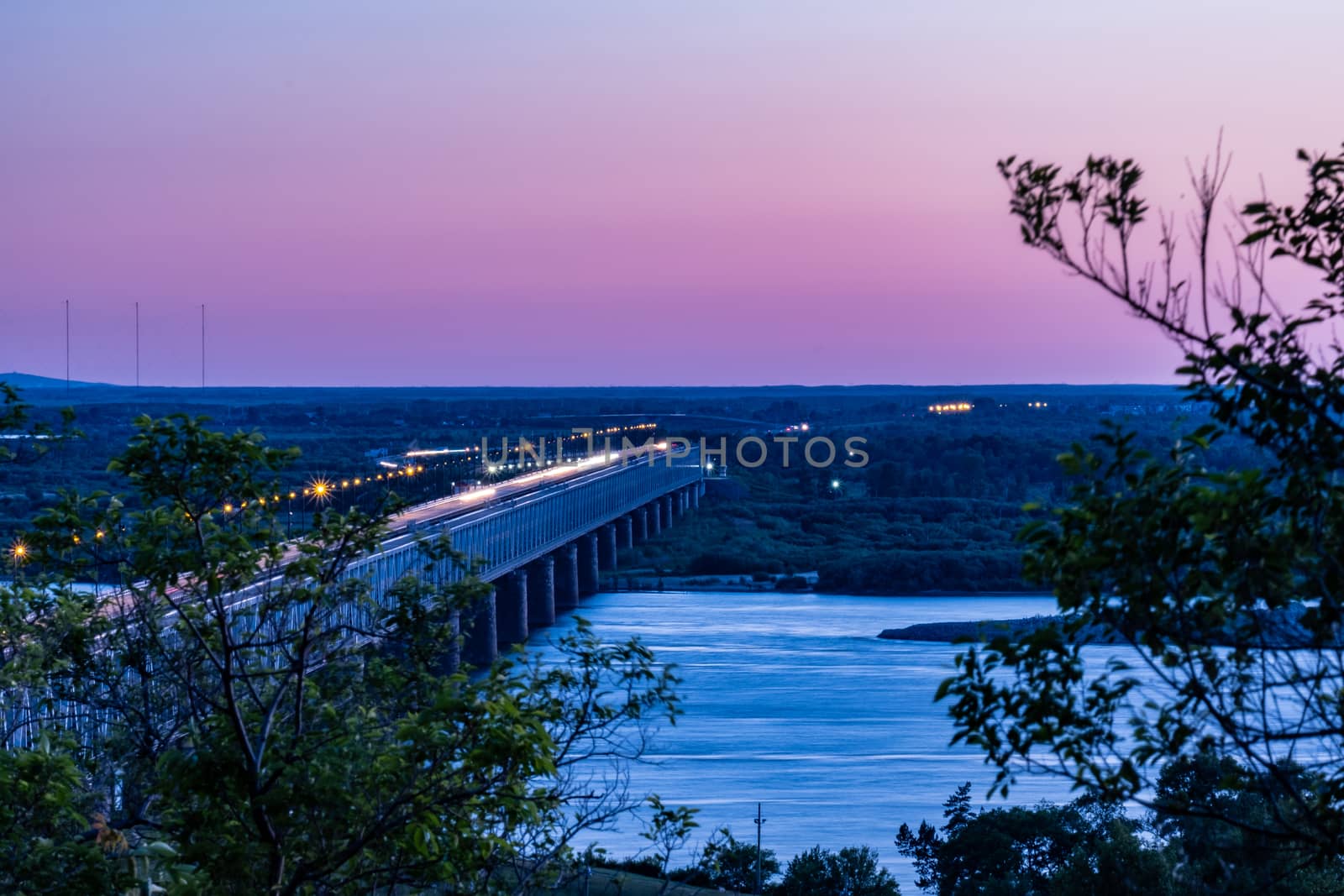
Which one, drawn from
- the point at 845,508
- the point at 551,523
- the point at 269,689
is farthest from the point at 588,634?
the point at 845,508

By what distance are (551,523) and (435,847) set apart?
44.4 metres

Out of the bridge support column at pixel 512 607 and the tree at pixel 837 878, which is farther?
the bridge support column at pixel 512 607

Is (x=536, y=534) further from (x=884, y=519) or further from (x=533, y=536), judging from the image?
(x=884, y=519)

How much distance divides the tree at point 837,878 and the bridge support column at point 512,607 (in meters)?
27.1

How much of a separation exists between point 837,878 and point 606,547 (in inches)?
1919

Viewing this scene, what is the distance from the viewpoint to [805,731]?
30750 mm

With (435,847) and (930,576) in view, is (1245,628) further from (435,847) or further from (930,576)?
(930,576)

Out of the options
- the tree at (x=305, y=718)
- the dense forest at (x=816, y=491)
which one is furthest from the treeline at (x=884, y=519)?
the tree at (x=305, y=718)

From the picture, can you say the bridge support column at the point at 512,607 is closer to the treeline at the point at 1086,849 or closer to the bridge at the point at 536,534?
the bridge at the point at 536,534

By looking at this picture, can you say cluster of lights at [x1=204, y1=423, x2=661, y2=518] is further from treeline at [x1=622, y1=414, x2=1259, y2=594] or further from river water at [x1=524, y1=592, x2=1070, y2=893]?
treeline at [x1=622, y1=414, x2=1259, y2=594]

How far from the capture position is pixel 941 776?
87.0 feet

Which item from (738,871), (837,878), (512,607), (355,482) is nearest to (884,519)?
(512,607)

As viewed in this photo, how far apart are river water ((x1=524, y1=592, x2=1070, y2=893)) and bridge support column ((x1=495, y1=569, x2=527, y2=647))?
2.61m

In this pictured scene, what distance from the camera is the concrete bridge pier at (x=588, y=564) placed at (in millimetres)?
59062
